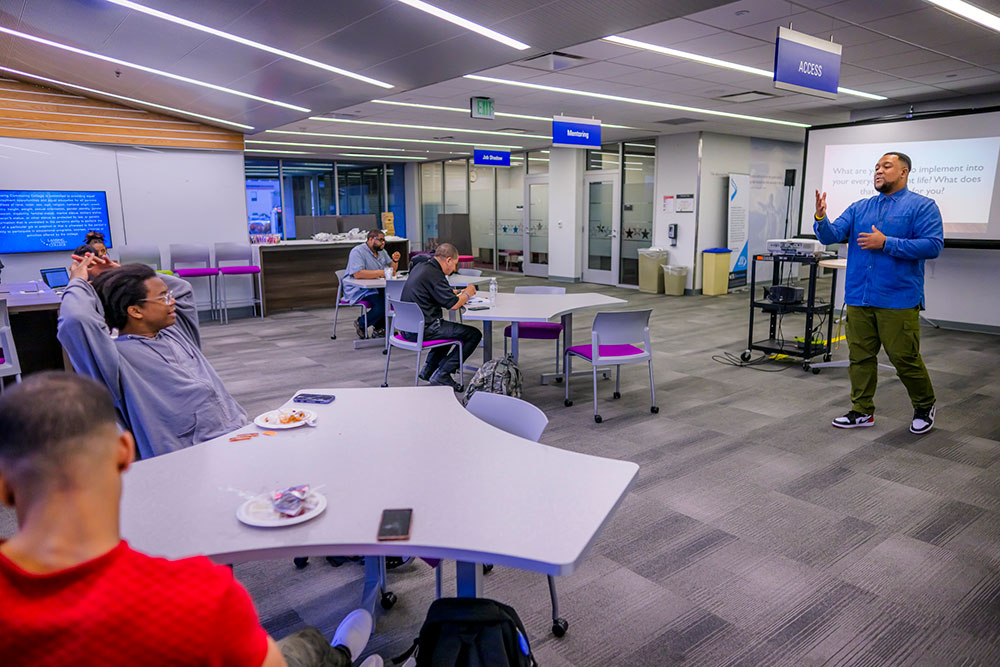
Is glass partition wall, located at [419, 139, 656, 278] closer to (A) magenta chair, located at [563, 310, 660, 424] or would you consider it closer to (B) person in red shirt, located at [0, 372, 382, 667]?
(A) magenta chair, located at [563, 310, 660, 424]

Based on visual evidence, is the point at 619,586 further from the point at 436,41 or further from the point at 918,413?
the point at 436,41

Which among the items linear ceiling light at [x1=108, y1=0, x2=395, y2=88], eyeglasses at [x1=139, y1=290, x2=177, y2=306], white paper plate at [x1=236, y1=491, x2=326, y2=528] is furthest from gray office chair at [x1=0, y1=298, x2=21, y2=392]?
white paper plate at [x1=236, y1=491, x2=326, y2=528]

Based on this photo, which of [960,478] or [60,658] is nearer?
[60,658]

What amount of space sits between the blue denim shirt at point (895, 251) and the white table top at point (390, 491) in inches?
126

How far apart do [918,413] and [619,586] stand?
3.07 metres

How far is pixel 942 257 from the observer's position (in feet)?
26.8

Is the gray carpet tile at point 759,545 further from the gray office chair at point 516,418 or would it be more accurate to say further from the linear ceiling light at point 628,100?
the linear ceiling light at point 628,100

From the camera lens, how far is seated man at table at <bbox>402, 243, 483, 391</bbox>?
17.0ft

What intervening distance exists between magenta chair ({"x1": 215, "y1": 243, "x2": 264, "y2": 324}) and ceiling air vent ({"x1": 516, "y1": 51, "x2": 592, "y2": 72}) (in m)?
5.29

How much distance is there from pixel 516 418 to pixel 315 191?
671 inches

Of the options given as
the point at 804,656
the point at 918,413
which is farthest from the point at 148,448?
the point at 918,413

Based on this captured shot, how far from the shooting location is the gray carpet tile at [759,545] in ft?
7.55

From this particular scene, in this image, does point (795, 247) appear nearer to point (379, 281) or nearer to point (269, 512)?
point (379, 281)

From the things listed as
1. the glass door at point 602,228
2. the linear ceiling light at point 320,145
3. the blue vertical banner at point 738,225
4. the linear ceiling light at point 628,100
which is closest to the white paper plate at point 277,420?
the linear ceiling light at point 628,100
